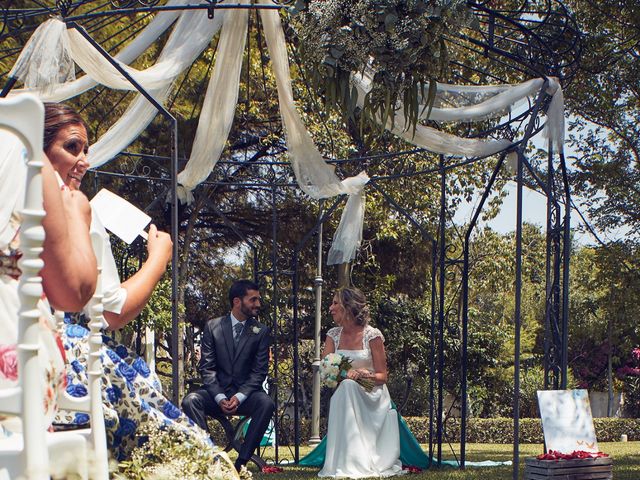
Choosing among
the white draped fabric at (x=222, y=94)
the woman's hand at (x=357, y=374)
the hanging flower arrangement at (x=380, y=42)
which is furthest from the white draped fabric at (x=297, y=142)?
the woman's hand at (x=357, y=374)

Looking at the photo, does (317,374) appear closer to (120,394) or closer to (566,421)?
(566,421)

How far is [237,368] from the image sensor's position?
804cm

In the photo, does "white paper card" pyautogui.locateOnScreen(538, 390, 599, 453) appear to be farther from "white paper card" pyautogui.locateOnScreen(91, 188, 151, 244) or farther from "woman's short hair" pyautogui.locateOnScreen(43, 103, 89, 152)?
"woman's short hair" pyautogui.locateOnScreen(43, 103, 89, 152)

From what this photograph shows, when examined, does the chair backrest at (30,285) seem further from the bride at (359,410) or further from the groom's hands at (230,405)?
the bride at (359,410)

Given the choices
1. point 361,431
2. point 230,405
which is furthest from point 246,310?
point 361,431

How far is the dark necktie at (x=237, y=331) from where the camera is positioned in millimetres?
8156

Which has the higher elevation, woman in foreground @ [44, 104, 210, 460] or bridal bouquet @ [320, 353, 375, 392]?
woman in foreground @ [44, 104, 210, 460]

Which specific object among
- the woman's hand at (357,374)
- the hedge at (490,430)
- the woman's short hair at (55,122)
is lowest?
the hedge at (490,430)

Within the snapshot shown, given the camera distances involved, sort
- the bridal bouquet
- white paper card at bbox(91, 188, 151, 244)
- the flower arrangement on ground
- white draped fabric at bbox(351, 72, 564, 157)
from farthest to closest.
A: 1. the bridal bouquet
2. white draped fabric at bbox(351, 72, 564, 157)
3. white paper card at bbox(91, 188, 151, 244)
4. the flower arrangement on ground

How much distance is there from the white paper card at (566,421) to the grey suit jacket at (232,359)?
2.72 m

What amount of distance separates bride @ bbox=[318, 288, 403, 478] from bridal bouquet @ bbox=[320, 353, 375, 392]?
4 cm

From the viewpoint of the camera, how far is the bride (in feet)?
27.5

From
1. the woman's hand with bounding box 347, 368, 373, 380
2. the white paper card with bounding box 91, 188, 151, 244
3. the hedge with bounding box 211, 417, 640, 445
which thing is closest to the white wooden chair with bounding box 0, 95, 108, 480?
the white paper card with bounding box 91, 188, 151, 244

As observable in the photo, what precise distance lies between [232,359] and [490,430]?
36.1ft
